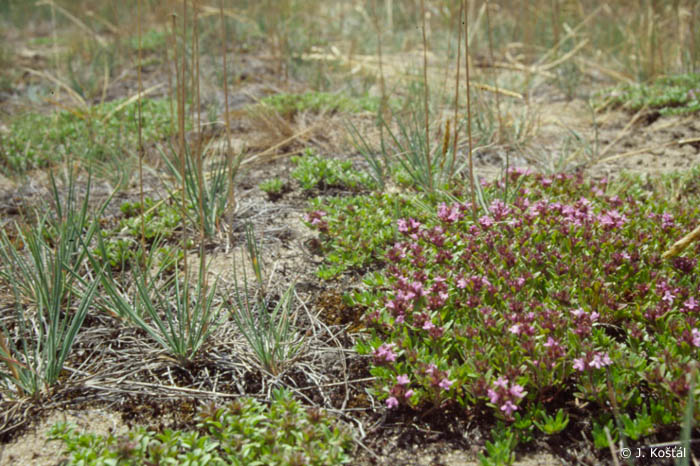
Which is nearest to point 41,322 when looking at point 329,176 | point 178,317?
point 178,317

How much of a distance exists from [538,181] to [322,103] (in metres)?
2.60

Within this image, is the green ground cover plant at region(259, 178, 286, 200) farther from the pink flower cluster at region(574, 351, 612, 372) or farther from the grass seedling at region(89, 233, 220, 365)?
the pink flower cluster at region(574, 351, 612, 372)

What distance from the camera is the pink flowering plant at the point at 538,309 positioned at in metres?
2.11

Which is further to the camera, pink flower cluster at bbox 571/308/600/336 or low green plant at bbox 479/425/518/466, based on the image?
pink flower cluster at bbox 571/308/600/336

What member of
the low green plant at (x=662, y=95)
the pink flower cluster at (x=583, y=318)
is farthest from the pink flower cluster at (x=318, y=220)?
the low green plant at (x=662, y=95)

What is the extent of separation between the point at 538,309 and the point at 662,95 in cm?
395

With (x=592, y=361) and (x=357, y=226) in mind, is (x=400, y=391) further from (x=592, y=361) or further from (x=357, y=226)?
(x=357, y=226)

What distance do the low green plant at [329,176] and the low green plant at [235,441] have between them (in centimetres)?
221

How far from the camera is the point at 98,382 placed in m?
2.31

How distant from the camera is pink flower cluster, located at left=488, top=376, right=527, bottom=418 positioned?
6.56 feet

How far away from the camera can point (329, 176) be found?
4.21m

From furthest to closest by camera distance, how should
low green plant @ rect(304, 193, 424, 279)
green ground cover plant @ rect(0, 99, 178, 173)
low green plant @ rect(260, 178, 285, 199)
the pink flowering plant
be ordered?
green ground cover plant @ rect(0, 99, 178, 173) → low green plant @ rect(260, 178, 285, 199) → low green plant @ rect(304, 193, 424, 279) → the pink flowering plant

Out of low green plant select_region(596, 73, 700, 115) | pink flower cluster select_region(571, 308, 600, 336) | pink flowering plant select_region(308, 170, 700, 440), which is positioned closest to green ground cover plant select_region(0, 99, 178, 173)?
pink flowering plant select_region(308, 170, 700, 440)

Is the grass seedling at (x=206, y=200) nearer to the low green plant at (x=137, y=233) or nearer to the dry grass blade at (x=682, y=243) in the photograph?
the low green plant at (x=137, y=233)
